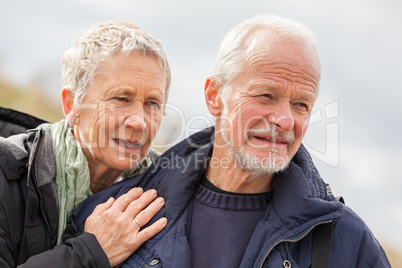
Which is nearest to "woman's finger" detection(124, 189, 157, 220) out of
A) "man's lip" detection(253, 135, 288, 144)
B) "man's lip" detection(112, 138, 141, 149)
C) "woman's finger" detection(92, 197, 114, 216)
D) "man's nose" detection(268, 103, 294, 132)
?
"woman's finger" detection(92, 197, 114, 216)

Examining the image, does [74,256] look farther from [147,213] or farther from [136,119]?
[136,119]

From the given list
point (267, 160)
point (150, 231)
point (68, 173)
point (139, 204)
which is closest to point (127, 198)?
point (139, 204)

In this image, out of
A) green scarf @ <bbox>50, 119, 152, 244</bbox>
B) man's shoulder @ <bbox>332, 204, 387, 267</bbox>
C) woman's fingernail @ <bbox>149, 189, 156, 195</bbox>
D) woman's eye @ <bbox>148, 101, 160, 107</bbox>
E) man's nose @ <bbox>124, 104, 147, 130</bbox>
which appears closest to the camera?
man's shoulder @ <bbox>332, 204, 387, 267</bbox>

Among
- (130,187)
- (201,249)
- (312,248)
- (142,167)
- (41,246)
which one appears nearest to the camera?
(312,248)

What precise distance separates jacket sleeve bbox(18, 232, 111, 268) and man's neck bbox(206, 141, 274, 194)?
750 mm

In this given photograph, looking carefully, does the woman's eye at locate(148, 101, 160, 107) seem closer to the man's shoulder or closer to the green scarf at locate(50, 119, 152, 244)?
the green scarf at locate(50, 119, 152, 244)

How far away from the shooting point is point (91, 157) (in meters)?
3.14

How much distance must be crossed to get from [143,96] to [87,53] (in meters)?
0.46

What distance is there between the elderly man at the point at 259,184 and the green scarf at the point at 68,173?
0.44ft

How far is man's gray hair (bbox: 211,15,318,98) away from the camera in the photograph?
2477 millimetres

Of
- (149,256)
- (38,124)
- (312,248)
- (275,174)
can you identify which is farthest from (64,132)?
(312,248)

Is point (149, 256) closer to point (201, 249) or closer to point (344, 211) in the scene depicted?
point (201, 249)

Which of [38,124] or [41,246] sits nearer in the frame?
[41,246]

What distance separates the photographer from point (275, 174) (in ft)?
8.63
